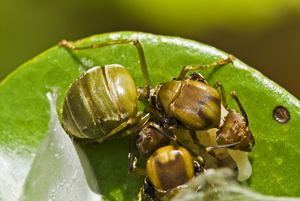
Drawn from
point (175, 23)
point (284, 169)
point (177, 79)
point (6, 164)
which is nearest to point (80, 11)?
point (175, 23)

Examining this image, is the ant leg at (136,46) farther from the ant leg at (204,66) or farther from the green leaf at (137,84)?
the ant leg at (204,66)

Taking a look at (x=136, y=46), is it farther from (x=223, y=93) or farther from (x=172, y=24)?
(x=172, y=24)

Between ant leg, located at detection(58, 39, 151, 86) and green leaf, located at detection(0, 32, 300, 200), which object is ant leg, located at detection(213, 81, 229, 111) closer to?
green leaf, located at detection(0, 32, 300, 200)

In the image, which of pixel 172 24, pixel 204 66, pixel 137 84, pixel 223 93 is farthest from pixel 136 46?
pixel 172 24

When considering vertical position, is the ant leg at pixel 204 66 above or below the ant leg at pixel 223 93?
above

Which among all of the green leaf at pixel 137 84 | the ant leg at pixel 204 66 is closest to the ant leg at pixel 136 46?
the green leaf at pixel 137 84

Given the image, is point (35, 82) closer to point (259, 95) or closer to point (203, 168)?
point (203, 168)

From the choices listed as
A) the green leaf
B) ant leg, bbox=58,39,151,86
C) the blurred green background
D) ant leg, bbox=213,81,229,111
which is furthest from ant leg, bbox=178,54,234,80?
the blurred green background

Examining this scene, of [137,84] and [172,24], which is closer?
[137,84]
